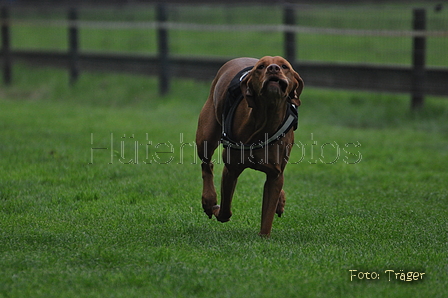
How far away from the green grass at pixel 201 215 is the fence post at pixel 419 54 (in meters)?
0.41

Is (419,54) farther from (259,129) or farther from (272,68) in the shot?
(272,68)

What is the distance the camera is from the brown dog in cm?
471

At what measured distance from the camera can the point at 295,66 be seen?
13.1m

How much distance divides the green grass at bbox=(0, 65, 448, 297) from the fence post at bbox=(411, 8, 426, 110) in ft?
1.36

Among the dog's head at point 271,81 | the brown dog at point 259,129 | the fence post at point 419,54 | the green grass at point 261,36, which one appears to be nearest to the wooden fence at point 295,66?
the fence post at point 419,54

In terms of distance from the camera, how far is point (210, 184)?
5645 millimetres

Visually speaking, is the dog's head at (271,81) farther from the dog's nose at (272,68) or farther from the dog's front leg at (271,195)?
the dog's front leg at (271,195)

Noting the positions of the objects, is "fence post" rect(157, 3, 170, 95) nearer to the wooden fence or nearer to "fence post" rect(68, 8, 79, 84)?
the wooden fence

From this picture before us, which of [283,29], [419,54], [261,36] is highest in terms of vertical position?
[283,29]

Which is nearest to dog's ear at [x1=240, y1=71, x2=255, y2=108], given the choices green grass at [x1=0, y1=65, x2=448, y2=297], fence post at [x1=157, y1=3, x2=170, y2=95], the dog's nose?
the dog's nose

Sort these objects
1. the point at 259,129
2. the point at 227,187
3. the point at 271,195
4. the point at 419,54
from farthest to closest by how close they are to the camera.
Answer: the point at 419,54 < the point at 227,187 < the point at 271,195 < the point at 259,129

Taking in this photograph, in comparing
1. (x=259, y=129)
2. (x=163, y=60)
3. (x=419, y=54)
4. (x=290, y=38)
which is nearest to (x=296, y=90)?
(x=259, y=129)

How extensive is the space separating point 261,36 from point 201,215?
12.2 meters

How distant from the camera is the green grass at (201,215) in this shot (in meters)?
4.30
